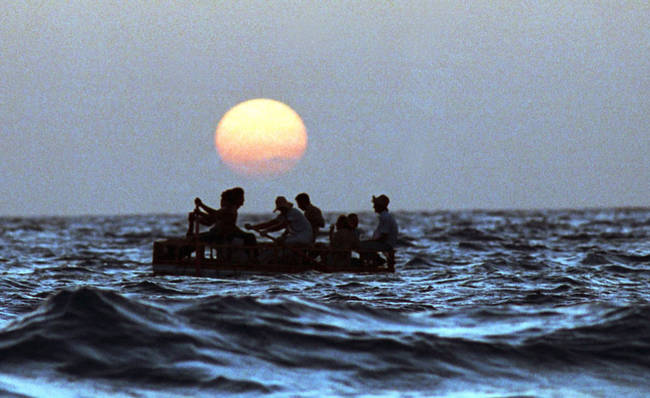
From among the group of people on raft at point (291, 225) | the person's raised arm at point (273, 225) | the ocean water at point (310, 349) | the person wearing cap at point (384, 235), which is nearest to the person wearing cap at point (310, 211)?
the group of people on raft at point (291, 225)

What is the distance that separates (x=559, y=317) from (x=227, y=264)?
10035 millimetres

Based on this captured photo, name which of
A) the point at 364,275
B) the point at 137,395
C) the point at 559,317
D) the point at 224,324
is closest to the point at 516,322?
the point at 559,317

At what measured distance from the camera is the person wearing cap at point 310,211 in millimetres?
20828

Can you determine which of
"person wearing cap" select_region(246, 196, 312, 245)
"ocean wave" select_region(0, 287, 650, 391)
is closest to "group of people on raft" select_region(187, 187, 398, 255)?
"person wearing cap" select_region(246, 196, 312, 245)

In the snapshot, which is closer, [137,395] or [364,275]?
[137,395]

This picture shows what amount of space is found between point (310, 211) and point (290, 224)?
0.68 metres

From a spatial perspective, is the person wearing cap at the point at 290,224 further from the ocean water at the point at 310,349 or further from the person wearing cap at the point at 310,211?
the ocean water at the point at 310,349

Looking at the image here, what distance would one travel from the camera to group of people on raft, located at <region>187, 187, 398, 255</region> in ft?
65.4

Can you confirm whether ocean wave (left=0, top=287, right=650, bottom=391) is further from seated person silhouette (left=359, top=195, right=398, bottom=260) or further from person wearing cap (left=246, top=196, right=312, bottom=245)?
seated person silhouette (left=359, top=195, right=398, bottom=260)

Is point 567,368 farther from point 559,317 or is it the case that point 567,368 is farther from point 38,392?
point 38,392

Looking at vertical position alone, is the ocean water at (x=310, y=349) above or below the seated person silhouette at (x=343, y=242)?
below

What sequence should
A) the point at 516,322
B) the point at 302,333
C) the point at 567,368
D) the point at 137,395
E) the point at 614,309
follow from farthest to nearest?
the point at 614,309 < the point at 516,322 < the point at 302,333 < the point at 567,368 < the point at 137,395

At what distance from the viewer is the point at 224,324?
10.3 meters

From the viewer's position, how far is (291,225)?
2062 cm
